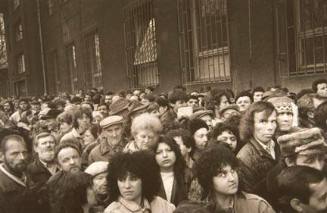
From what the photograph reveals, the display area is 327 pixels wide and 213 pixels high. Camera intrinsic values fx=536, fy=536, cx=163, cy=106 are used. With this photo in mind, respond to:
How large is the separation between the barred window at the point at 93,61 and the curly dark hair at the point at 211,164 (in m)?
14.7

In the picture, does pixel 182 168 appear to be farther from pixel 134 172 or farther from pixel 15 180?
pixel 15 180

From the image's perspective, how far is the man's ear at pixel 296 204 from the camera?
112 inches

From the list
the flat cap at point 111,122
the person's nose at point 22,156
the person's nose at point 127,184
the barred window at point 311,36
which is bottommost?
the person's nose at point 127,184

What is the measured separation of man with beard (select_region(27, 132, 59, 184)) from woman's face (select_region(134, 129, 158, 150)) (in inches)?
37.0

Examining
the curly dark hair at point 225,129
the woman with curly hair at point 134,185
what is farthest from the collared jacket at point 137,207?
the curly dark hair at point 225,129

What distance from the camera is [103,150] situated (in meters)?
5.39

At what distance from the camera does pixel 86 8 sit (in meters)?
18.8

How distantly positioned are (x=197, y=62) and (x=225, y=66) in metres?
1.10

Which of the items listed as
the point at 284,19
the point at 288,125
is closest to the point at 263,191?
the point at 288,125

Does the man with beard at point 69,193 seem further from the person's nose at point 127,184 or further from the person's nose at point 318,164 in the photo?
the person's nose at point 318,164

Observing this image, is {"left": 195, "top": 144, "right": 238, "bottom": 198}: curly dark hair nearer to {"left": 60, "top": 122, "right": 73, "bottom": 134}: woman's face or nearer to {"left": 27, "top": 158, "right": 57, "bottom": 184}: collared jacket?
{"left": 27, "top": 158, "right": 57, "bottom": 184}: collared jacket

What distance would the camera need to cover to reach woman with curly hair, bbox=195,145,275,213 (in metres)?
3.27

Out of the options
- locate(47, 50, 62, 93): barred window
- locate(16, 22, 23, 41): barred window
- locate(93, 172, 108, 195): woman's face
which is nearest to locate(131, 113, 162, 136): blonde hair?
locate(93, 172, 108, 195): woman's face

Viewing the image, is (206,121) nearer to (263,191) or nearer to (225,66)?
(263,191)
